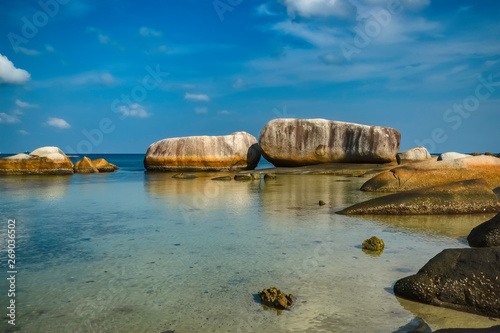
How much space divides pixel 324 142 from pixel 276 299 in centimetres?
2058

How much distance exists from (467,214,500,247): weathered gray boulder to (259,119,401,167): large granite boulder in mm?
17479

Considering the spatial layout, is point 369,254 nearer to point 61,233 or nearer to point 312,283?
point 312,283

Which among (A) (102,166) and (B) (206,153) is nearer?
(B) (206,153)

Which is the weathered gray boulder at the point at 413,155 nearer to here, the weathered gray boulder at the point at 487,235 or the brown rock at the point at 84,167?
the brown rock at the point at 84,167

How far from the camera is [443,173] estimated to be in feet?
36.3

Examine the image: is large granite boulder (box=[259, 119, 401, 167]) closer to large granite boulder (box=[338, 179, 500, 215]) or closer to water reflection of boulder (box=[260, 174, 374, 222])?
water reflection of boulder (box=[260, 174, 374, 222])

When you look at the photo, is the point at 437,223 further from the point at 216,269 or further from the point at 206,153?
the point at 206,153

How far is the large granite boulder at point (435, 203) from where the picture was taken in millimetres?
7934

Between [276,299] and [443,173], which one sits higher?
[443,173]

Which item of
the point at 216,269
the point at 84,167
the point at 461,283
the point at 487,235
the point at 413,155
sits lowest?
the point at 216,269

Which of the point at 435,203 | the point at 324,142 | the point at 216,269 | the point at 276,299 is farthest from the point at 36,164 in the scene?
the point at 276,299

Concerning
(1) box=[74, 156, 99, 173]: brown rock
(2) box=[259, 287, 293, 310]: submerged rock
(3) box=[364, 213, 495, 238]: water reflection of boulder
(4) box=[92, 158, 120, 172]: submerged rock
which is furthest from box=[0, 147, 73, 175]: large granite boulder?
(2) box=[259, 287, 293, 310]: submerged rock

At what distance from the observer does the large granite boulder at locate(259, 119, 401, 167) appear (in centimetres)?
2272

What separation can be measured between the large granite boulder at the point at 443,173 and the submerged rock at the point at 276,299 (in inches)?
337
